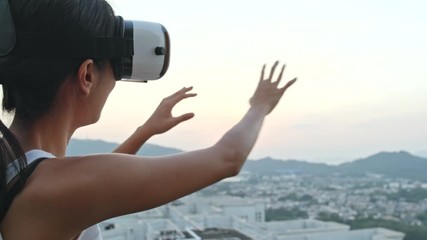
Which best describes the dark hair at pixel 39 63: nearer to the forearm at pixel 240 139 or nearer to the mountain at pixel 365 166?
the forearm at pixel 240 139

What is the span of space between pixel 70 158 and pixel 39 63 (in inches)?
3.6

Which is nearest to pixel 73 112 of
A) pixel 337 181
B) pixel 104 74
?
pixel 104 74

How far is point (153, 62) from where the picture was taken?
0.57m

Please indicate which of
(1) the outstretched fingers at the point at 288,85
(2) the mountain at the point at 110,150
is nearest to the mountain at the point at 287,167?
(2) the mountain at the point at 110,150

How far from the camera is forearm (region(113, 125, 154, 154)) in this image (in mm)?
763

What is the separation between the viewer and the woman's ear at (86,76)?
52 cm

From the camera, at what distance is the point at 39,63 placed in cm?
51

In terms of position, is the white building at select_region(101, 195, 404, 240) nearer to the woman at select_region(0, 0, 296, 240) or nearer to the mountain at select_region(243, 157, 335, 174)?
the woman at select_region(0, 0, 296, 240)

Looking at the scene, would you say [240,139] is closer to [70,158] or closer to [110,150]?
[70,158]

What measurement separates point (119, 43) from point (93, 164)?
0.12m

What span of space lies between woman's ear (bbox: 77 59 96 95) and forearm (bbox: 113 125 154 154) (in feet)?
0.74

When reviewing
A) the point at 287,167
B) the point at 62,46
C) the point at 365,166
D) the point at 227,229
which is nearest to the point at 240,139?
the point at 62,46

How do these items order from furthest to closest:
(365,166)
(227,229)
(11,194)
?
(365,166) → (227,229) → (11,194)

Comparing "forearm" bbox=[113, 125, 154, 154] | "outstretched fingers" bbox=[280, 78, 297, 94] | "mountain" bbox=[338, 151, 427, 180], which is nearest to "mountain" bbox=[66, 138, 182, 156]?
"forearm" bbox=[113, 125, 154, 154]
